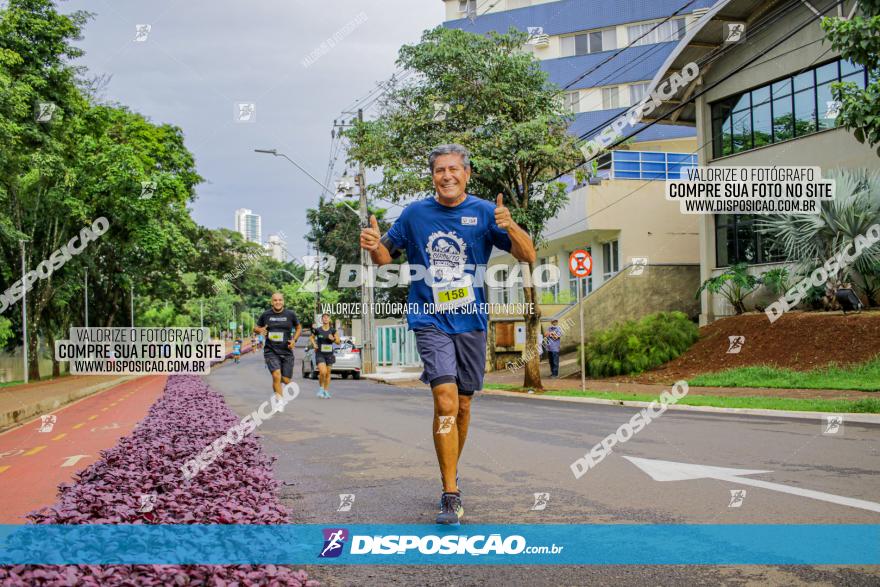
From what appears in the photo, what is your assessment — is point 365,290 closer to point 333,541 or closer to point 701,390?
point 701,390

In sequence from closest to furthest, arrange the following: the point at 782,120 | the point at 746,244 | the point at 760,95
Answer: the point at 782,120, the point at 760,95, the point at 746,244

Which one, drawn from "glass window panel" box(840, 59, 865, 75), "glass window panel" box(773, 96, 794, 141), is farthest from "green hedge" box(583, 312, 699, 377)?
"glass window panel" box(840, 59, 865, 75)

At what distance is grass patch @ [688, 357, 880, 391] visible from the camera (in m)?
15.4

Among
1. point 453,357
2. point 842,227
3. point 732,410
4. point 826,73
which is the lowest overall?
point 732,410

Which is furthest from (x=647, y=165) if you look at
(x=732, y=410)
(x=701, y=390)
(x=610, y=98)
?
(x=732, y=410)

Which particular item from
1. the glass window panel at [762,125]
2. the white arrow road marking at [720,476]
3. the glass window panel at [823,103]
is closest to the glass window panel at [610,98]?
the glass window panel at [762,125]

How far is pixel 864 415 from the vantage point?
11023mm

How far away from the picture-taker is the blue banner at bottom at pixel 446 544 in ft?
11.7

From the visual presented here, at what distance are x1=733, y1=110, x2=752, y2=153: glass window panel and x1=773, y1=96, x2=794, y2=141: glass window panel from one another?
1079 millimetres

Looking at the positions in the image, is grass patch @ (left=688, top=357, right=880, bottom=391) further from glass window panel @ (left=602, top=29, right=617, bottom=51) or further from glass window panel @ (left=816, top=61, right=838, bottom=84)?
glass window panel @ (left=602, top=29, right=617, bottom=51)

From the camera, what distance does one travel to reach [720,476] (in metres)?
6.24

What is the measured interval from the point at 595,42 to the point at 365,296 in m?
25.3

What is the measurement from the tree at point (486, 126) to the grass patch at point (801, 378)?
179 inches

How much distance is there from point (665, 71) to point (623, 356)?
10131 millimetres
